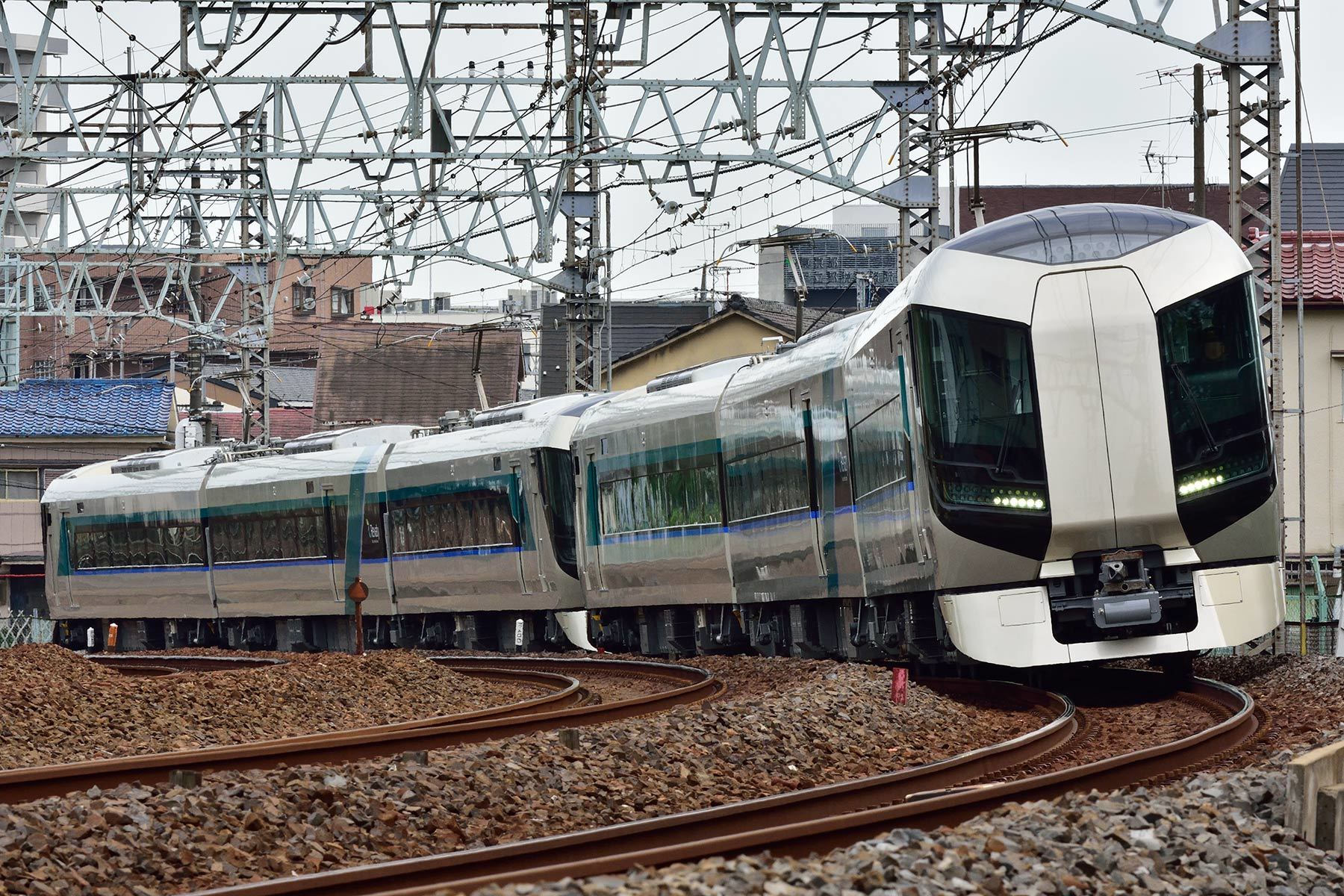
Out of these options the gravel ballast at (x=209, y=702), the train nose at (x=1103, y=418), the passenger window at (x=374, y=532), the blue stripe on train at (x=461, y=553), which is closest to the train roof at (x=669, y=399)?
the blue stripe on train at (x=461, y=553)

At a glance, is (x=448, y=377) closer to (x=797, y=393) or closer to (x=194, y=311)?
(x=194, y=311)

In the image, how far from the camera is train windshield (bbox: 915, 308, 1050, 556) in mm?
13688

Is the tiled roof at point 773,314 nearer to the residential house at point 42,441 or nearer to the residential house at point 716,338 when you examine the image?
the residential house at point 716,338

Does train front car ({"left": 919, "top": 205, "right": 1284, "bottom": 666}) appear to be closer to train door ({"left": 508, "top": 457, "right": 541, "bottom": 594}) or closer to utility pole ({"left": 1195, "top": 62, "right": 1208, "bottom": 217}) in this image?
train door ({"left": 508, "top": 457, "right": 541, "bottom": 594})

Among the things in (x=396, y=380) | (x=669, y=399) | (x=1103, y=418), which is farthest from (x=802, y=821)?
(x=396, y=380)

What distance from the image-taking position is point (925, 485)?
14.1 metres

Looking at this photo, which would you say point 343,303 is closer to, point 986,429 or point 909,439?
point 909,439

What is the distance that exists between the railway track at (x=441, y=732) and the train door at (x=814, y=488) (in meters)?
1.44

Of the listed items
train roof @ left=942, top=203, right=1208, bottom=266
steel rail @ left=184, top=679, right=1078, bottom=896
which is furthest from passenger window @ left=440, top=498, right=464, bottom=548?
steel rail @ left=184, top=679, right=1078, bottom=896

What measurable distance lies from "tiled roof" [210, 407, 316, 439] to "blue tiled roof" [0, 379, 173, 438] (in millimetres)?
13503

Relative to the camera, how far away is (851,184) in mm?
22875

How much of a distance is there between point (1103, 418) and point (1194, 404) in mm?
622

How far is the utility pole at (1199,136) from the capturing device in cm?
2758

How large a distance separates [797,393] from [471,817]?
9.45 metres
